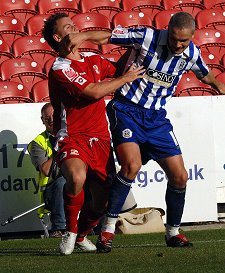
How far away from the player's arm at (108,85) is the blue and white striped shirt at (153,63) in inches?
8.6

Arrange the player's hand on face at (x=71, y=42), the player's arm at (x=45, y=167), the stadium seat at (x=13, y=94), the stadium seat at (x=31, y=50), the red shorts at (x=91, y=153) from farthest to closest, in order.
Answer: the stadium seat at (x=31, y=50) < the stadium seat at (x=13, y=94) < the player's arm at (x=45, y=167) < the red shorts at (x=91, y=153) < the player's hand on face at (x=71, y=42)

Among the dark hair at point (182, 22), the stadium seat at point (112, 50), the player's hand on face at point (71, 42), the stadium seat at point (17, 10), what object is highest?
the stadium seat at point (17, 10)

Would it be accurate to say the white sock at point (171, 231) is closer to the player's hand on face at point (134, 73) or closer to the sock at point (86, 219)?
the sock at point (86, 219)

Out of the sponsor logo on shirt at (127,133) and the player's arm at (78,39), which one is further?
the sponsor logo on shirt at (127,133)

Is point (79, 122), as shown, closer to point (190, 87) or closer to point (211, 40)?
point (190, 87)

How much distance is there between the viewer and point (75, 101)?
7.57m

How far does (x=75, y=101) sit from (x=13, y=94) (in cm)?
479

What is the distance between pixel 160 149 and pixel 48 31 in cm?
141

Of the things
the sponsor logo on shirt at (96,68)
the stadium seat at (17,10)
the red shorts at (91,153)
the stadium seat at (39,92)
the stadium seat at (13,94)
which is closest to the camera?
the red shorts at (91,153)

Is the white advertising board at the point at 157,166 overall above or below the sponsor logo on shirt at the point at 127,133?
below

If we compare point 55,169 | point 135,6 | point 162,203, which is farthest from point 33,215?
point 135,6

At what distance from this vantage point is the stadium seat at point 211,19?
14.9 m

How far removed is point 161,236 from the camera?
31.8ft

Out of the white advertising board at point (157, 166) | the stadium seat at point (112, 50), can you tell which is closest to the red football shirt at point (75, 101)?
the white advertising board at point (157, 166)
